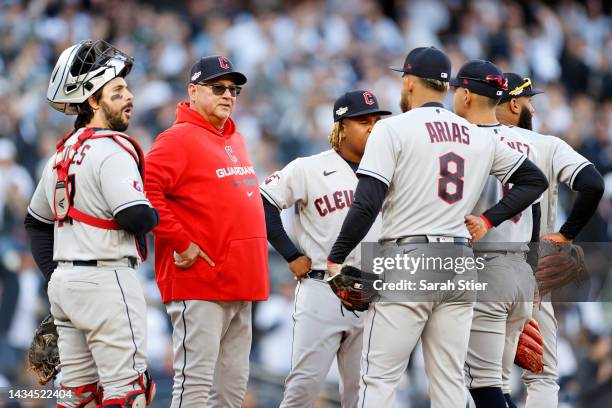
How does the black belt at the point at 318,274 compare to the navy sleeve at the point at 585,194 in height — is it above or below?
below

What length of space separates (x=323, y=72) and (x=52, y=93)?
782cm

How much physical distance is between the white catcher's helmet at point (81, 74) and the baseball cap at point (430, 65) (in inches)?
55.4

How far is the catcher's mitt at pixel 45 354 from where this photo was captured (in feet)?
16.1

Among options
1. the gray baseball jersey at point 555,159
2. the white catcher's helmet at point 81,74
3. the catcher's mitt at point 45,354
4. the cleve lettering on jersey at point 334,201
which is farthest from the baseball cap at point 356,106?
the catcher's mitt at point 45,354

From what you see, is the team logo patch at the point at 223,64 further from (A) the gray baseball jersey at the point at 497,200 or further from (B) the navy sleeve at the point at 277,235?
(A) the gray baseball jersey at the point at 497,200

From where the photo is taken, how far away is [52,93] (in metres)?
4.84

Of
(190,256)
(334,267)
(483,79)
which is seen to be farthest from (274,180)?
(483,79)

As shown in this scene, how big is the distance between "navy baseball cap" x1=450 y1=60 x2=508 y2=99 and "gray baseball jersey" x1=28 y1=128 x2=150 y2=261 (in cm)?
185

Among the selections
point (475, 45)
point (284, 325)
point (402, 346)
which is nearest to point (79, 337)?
→ point (402, 346)

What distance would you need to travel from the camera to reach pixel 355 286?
16.0ft

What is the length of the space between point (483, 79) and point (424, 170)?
86cm

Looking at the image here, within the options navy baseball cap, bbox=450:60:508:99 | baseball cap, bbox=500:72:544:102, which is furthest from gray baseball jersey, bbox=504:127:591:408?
navy baseball cap, bbox=450:60:508:99

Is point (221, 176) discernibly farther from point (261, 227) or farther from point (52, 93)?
point (52, 93)

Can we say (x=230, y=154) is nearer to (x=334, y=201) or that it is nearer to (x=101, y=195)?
(x=334, y=201)
